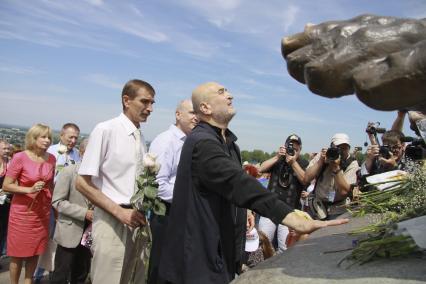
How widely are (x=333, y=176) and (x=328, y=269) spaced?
3.82 m

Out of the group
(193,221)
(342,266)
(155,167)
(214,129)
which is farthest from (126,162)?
(342,266)

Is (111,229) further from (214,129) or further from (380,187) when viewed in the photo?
(380,187)

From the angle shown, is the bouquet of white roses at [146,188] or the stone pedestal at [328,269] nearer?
the stone pedestal at [328,269]

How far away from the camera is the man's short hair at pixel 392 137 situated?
4.55m

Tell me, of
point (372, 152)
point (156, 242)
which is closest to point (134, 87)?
point (156, 242)

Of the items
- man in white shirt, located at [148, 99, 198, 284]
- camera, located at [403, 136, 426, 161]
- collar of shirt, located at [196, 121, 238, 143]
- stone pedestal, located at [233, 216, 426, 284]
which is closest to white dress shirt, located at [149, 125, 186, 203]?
man in white shirt, located at [148, 99, 198, 284]

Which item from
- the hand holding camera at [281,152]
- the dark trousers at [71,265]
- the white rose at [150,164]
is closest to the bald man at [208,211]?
the white rose at [150,164]

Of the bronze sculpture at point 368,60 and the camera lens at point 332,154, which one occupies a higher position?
the bronze sculpture at point 368,60

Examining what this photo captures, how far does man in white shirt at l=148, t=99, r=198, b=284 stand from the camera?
3.81 metres

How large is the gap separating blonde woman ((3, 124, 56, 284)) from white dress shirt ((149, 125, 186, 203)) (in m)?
1.59

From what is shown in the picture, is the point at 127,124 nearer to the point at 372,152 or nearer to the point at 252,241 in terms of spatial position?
the point at 252,241

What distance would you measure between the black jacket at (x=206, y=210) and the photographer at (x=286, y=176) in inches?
119

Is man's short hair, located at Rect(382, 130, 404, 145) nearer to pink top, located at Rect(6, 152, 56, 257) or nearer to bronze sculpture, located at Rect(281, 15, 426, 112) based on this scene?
bronze sculpture, located at Rect(281, 15, 426, 112)

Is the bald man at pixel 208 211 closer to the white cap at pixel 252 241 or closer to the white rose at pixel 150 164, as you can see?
the white rose at pixel 150 164
